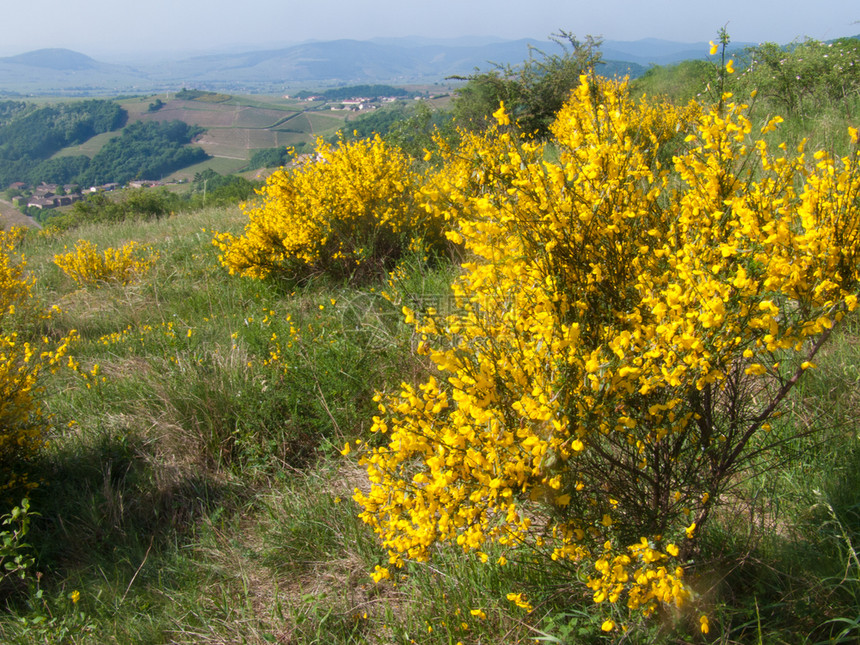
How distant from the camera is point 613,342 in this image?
4.42 ft

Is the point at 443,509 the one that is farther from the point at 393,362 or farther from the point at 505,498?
the point at 393,362

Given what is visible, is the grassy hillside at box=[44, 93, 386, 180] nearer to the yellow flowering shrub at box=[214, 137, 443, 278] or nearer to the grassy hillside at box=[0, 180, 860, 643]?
the yellow flowering shrub at box=[214, 137, 443, 278]

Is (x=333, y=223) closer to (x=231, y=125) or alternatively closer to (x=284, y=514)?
(x=284, y=514)

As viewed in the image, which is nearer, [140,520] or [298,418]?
[140,520]

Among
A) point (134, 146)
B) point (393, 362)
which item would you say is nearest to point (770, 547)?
point (393, 362)

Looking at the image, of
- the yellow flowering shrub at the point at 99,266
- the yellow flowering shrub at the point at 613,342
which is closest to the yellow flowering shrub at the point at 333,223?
the yellow flowering shrub at the point at 99,266

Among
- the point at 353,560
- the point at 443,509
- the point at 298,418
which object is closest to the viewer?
the point at 443,509

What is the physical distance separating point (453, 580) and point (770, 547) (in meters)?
1.08

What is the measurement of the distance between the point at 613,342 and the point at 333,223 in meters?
4.08

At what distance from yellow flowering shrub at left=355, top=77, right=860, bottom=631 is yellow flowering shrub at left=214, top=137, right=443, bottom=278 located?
3212 mm

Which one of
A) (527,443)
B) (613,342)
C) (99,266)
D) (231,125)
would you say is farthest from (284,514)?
(231,125)

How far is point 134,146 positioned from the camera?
54.7 meters

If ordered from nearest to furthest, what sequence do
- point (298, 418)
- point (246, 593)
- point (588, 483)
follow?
point (588, 483), point (246, 593), point (298, 418)

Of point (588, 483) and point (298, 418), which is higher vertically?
point (588, 483)
